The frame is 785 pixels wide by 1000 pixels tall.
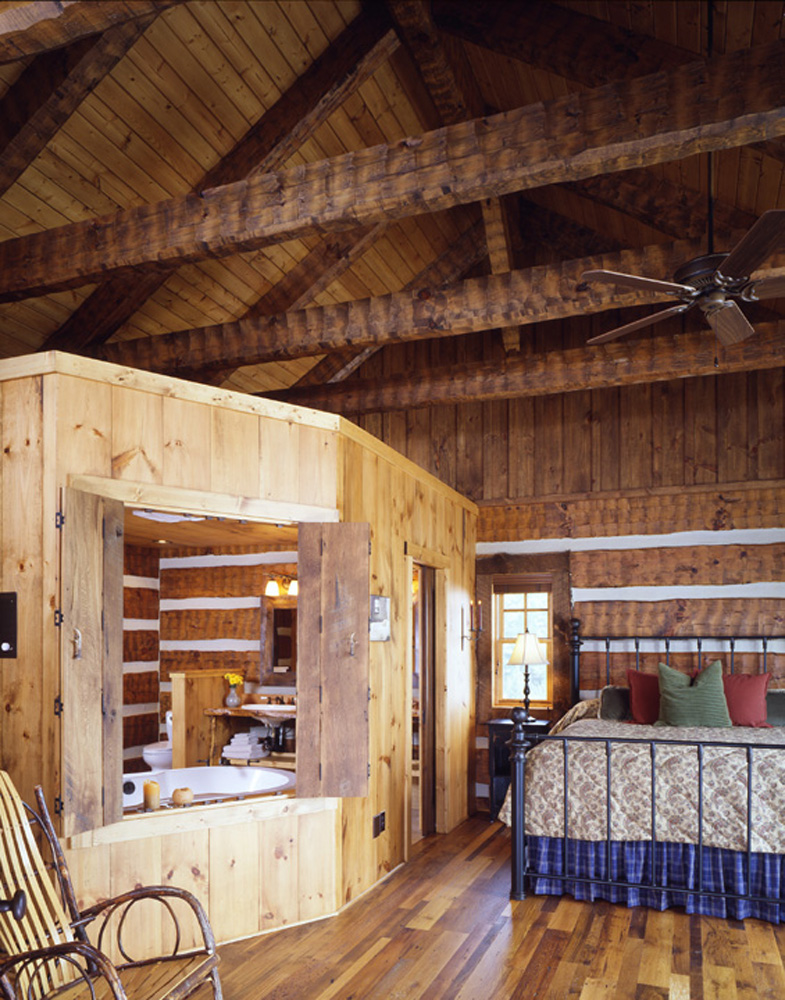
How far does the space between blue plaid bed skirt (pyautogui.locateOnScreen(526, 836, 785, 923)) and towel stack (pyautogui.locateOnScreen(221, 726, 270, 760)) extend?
3160 millimetres

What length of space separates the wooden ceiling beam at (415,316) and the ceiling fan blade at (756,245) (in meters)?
1.06

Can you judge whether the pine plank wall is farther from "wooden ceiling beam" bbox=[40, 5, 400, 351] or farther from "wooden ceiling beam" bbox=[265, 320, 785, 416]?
"wooden ceiling beam" bbox=[40, 5, 400, 351]

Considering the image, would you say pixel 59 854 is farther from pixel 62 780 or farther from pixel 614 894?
pixel 614 894

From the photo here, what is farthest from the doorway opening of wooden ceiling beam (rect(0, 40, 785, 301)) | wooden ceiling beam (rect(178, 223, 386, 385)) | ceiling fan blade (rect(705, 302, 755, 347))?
wooden ceiling beam (rect(0, 40, 785, 301))

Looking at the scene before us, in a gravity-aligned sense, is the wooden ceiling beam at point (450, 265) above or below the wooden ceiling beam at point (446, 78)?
below

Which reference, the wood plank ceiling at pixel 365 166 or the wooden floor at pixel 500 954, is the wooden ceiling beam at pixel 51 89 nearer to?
the wood plank ceiling at pixel 365 166

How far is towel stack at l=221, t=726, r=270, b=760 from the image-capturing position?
23.8ft

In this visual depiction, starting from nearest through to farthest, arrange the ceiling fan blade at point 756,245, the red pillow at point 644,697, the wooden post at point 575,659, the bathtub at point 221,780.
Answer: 1. the ceiling fan blade at point 756,245
2. the bathtub at point 221,780
3. the red pillow at point 644,697
4. the wooden post at point 575,659

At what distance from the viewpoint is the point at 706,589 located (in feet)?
22.6

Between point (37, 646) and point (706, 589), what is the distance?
5.32m

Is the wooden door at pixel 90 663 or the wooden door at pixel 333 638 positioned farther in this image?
the wooden door at pixel 333 638

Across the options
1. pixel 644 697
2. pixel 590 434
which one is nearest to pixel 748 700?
pixel 644 697

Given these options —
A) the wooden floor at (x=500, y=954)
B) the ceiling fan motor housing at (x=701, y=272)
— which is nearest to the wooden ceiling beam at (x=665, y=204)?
the ceiling fan motor housing at (x=701, y=272)

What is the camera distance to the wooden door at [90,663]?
139 inches
